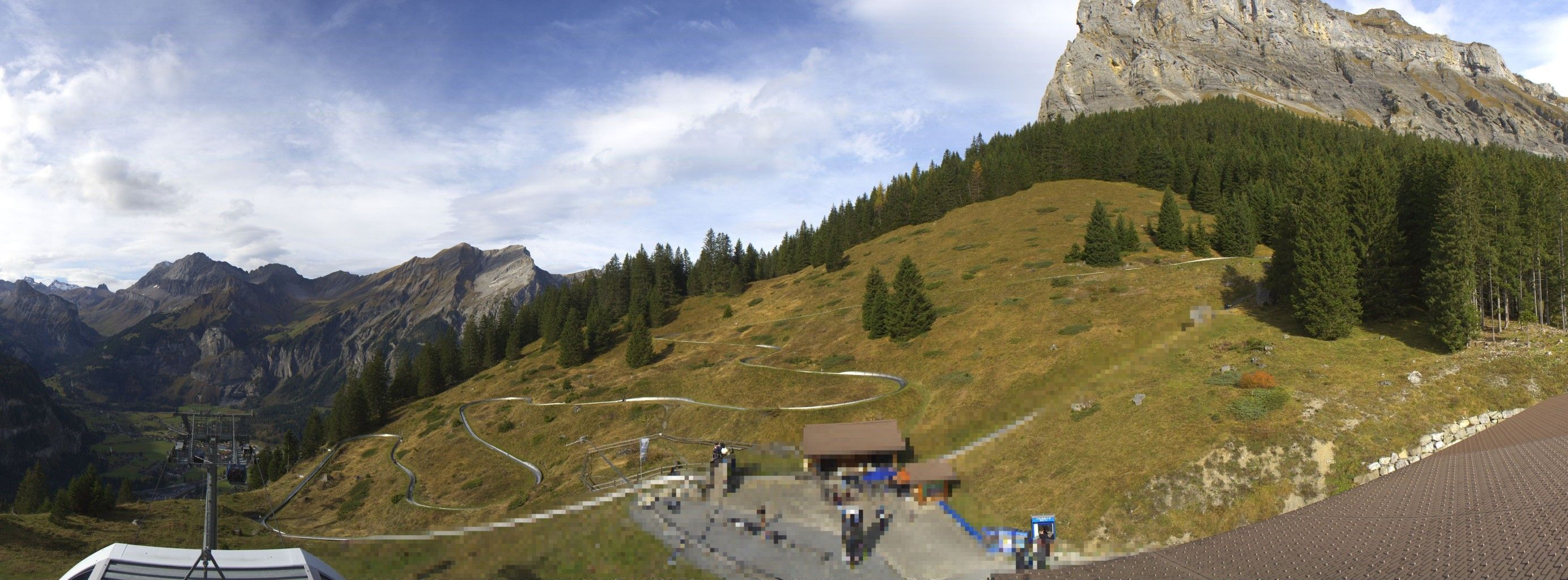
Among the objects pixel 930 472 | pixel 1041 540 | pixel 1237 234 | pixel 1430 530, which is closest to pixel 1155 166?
pixel 1237 234

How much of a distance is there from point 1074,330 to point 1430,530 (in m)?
38.4

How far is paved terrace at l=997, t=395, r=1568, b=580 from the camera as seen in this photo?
57.4ft

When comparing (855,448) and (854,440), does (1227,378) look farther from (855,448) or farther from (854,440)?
(855,448)

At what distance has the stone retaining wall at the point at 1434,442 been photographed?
29609 mm

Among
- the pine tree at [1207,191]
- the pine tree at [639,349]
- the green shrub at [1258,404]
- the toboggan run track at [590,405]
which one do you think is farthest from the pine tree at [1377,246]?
the pine tree at [639,349]

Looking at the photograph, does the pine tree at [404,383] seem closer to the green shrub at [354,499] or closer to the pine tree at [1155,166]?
the green shrub at [354,499]

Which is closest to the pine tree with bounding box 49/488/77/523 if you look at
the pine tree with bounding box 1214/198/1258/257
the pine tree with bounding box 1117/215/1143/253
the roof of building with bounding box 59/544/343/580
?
the roof of building with bounding box 59/544/343/580

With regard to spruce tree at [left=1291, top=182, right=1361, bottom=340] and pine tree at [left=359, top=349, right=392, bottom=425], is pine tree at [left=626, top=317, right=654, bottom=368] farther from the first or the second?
spruce tree at [left=1291, top=182, right=1361, bottom=340]

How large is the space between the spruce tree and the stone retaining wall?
48.8 feet

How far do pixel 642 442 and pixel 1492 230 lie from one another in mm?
59852

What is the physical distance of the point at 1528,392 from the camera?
1313 inches

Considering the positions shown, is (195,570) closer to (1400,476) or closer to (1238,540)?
(1238,540)

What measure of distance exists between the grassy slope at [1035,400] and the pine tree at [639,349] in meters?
1.95

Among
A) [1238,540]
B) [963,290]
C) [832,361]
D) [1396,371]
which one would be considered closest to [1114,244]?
[963,290]
